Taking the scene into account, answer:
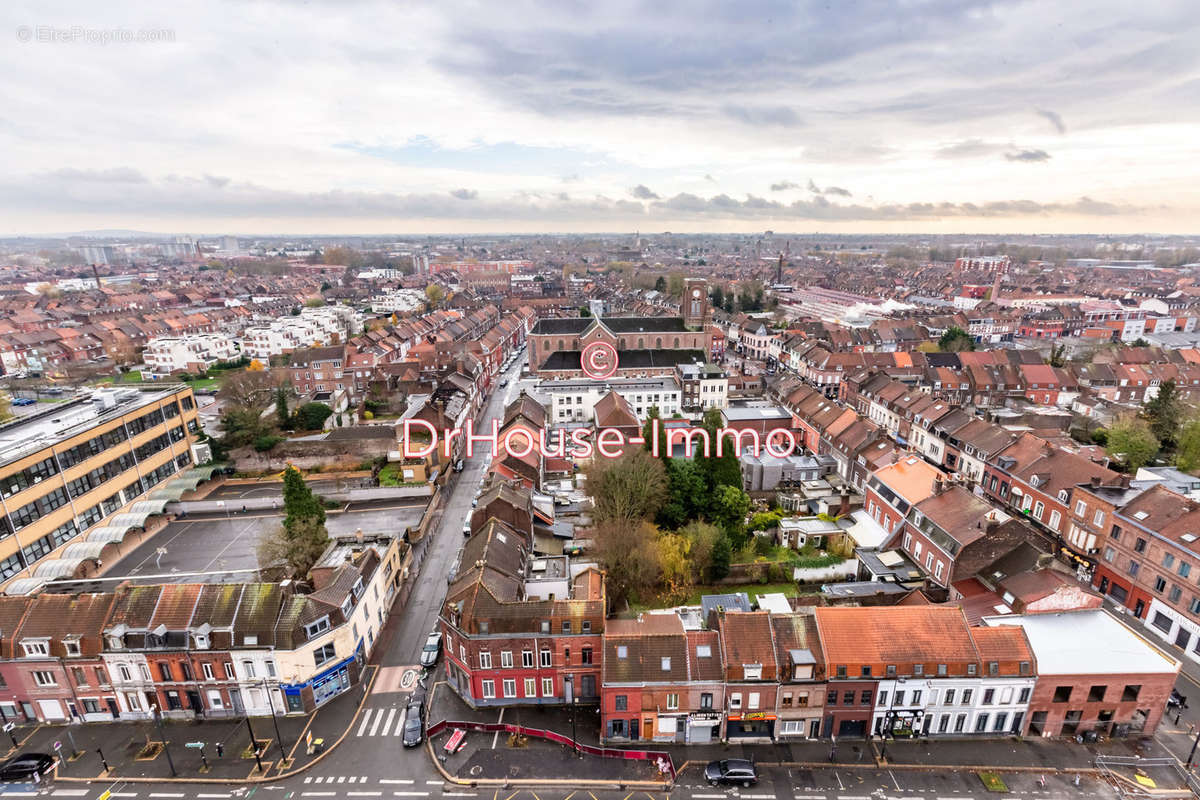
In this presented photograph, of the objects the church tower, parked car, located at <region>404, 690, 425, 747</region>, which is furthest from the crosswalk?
the church tower

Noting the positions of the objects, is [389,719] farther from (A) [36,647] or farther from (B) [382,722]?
(A) [36,647]

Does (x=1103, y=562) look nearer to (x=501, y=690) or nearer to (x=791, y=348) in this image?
(x=501, y=690)

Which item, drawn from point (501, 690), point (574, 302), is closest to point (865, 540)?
point (501, 690)

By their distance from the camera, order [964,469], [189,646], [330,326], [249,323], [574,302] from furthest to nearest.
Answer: [574,302] < [249,323] < [330,326] < [964,469] < [189,646]

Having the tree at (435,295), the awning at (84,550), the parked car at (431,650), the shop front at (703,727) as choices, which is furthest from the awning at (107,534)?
the tree at (435,295)

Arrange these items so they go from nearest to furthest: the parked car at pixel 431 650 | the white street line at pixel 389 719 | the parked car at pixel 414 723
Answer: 1. the parked car at pixel 414 723
2. the white street line at pixel 389 719
3. the parked car at pixel 431 650

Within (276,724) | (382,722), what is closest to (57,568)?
(276,724)

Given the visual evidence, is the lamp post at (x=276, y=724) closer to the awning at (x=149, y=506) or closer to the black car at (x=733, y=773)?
the black car at (x=733, y=773)
